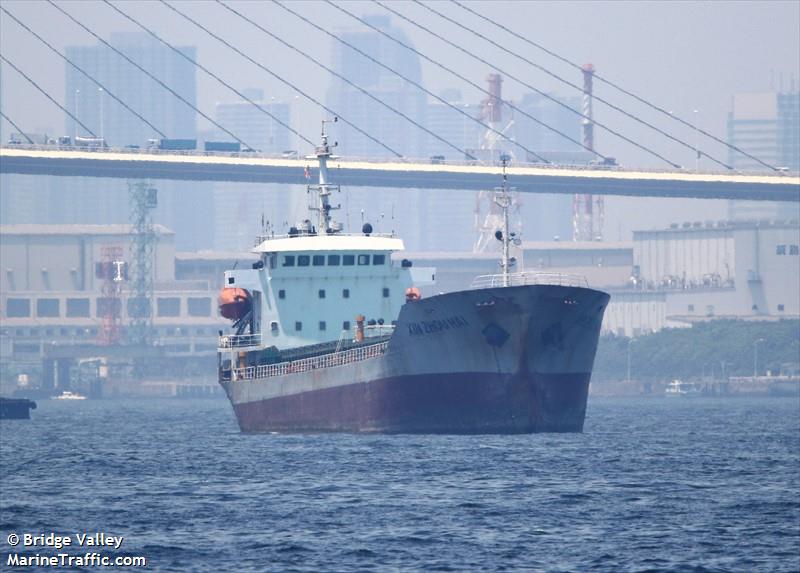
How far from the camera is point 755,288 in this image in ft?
573

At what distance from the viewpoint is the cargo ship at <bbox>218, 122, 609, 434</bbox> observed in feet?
187

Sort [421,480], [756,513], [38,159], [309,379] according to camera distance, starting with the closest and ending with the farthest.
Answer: [756,513]
[421,480]
[309,379]
[38,159]

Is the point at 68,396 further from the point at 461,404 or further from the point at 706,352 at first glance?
the point at 461,404

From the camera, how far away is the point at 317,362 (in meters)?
62.2

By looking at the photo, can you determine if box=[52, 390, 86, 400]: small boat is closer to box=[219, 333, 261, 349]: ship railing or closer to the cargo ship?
the cargo ship

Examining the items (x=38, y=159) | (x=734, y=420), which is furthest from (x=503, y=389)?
(x=38, y=159)

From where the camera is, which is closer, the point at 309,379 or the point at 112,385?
the point at 309,379

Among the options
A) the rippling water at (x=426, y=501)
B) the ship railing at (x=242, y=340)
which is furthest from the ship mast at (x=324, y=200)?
the rippling water at (x=426, y=501)

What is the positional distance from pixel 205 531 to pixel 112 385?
480 feet

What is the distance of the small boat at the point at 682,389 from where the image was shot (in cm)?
15088

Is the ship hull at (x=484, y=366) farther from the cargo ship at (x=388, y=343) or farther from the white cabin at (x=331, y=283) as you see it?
the white cabin at (x=331, y=283)

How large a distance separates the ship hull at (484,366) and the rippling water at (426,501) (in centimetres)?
117

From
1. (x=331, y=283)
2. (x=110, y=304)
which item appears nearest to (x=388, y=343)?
(x=331, y=283)

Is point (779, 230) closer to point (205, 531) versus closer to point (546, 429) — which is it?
point (546, 429)
